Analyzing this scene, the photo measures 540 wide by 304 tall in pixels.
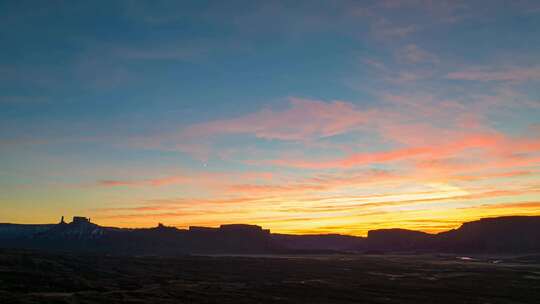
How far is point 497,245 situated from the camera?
571 feet

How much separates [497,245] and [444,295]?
5961 inches

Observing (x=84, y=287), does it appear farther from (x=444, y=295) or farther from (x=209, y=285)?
(x=444, y=295)

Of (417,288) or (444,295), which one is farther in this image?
(417,288)

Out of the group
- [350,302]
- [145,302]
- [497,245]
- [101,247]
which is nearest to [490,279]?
[350,302]

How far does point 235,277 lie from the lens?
56969mm

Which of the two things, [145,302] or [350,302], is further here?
[350,302]

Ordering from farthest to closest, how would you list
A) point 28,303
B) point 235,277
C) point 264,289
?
point 235,277 < point 264,289 < point 28,303

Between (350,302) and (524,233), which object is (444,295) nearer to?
(350,302)

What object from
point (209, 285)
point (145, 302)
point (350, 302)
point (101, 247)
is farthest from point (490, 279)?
point (101, 247)

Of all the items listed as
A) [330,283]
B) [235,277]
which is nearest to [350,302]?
[330,283]

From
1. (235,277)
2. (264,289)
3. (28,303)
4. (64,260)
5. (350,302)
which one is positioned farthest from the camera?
(64,260)

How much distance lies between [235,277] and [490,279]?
106 feet

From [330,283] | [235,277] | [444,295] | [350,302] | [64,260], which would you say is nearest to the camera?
[350,302]

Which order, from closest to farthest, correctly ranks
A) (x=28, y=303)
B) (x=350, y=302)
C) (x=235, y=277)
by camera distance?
(x=28, y=303)
(x=350, y=302)
(x=235, y=277)
